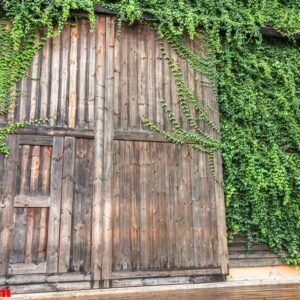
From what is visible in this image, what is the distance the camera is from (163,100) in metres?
6.43

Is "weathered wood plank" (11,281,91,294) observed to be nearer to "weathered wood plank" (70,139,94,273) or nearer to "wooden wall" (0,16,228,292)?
"wooden wall" (0,16,228,292)

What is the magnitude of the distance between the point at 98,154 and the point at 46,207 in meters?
1.13

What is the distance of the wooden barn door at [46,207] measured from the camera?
5340 millimetres

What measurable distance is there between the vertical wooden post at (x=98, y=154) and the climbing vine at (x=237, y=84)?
53 cm

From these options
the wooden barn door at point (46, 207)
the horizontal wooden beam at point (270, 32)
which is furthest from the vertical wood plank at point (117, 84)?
the horizontal wooden beam at point (270, 32)

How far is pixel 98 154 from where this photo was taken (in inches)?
233

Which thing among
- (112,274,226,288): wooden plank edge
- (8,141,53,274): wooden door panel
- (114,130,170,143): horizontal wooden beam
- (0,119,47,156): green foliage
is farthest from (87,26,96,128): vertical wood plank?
(112,274,226,288): wooden plank edge

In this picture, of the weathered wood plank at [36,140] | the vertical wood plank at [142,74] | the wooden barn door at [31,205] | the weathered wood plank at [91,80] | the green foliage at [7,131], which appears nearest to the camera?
the wooden barn door at [31,205]

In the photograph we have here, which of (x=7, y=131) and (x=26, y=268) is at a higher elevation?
(x=7, y=131)

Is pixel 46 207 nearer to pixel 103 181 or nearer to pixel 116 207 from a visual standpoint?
pixel 103 181

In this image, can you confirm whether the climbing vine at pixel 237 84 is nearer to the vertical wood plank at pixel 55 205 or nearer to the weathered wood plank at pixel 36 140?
the weathered wood plank at pixel 36 140

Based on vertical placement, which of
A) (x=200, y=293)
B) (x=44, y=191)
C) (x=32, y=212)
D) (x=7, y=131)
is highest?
(x=7, y=131)

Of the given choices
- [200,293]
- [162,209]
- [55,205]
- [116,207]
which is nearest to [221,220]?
[162,209]

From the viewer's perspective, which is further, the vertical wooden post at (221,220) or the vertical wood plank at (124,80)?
the vertical wood plank at (124,80)
